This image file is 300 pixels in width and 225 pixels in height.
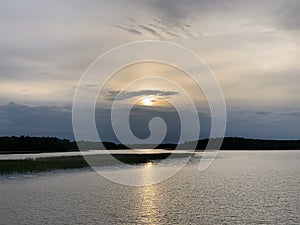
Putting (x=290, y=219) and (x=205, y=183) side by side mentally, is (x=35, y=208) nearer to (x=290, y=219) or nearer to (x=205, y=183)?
(x=290, y=219)

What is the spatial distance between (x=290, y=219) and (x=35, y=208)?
57.7ft

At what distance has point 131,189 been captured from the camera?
4094 centimetres

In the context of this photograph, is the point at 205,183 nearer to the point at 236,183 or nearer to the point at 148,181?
the point at 236,183

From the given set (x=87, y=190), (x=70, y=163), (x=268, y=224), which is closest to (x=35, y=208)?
(x=87, y=190)

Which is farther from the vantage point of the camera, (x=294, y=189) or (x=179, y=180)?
(x=179, y=180)

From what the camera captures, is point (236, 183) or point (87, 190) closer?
point (87, 190)

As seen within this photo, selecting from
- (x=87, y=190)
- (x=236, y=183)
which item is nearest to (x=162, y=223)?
(x=87, y=190)

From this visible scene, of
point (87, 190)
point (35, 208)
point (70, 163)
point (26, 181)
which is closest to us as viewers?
point (35, 208)

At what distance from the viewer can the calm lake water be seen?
2628cm

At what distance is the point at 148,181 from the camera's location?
48094 millimetres

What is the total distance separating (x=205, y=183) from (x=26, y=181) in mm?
20015

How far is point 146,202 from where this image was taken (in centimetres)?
3297

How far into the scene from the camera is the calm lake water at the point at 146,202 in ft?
86.2

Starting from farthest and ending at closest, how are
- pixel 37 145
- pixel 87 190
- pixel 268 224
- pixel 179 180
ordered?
pixel 37 145 < pixel 179 180 < pixel 87 190 < pixel 268 224
